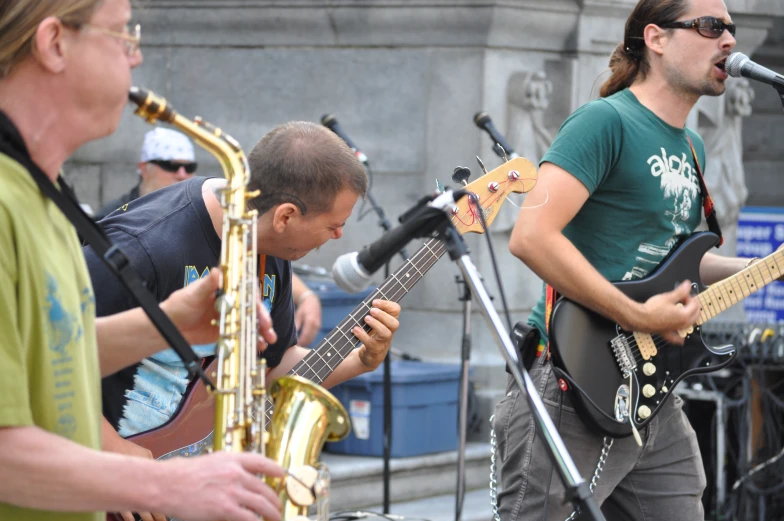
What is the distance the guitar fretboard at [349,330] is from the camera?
3.27m

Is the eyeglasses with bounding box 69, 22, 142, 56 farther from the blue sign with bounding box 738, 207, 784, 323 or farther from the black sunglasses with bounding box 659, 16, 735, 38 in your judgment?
the blue sign with bounding box 738, 207, 784, 323

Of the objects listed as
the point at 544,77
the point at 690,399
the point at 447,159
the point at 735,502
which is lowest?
the point at 735,502

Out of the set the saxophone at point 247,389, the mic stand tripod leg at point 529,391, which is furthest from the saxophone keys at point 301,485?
the mic stand tripod leg at point 529,391

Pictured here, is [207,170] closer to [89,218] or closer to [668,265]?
[668,265]

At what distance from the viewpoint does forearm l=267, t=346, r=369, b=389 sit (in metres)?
3.27

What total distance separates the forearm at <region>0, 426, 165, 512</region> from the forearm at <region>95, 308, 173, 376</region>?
18.5 inches

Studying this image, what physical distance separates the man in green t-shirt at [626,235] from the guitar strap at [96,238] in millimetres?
1554

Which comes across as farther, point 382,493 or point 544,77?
point 544,77

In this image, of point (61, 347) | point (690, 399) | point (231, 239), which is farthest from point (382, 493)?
point (61, 347)

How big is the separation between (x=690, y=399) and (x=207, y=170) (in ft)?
11.5

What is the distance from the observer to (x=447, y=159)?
7.01m

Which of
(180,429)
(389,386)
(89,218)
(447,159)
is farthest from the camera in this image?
(447,159)

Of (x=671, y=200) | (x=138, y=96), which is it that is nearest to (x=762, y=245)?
(x=671, y=200)

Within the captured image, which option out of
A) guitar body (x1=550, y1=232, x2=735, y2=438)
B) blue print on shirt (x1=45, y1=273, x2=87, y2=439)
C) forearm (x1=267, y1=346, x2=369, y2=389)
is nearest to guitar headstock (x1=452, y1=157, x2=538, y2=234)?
guitar body (x1=550, y1=232, x2=735, y2=438)
